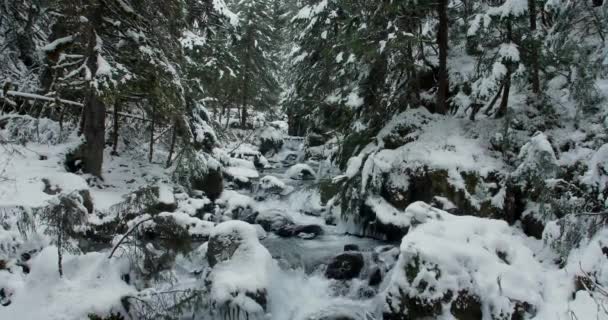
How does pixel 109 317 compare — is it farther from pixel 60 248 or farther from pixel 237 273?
pixel 237 273

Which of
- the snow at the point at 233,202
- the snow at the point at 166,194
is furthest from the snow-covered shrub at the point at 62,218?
the snow at the point at 233,202

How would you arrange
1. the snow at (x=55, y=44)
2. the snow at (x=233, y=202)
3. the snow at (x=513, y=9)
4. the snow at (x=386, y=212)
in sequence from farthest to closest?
the snow at (x=233, y=202) → the snow at (x=386, y=212) → the snow at (x=55, y=44) → the snow at (x=513, y=9)

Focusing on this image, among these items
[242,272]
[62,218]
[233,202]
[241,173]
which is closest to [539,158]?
[242,272]

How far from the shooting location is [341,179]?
11336 millimetres

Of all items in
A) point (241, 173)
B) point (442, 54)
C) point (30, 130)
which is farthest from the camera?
point (241, 173)

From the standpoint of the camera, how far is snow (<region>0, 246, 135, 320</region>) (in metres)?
4.79

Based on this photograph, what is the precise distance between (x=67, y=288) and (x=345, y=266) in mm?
5403

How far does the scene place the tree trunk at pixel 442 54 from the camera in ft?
38.2

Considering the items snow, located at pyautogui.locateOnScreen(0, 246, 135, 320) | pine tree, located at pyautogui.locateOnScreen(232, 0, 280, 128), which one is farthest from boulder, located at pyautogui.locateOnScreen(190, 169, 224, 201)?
pine tree, located at pyautogui.locateOnScreen(232, 0, 280, 128)

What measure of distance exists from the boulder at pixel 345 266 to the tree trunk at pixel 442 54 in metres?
5.79

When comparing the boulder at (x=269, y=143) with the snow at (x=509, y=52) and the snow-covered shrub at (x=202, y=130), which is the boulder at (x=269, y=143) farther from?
the snow at (x=509, y=52)

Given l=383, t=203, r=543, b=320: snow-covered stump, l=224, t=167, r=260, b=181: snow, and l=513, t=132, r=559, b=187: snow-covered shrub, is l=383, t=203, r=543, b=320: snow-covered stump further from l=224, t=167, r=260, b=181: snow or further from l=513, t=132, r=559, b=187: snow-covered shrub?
l=224, t=167, r=260, b=181: snow

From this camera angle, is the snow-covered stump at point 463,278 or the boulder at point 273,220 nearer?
the snow-covered stump at point 463,278

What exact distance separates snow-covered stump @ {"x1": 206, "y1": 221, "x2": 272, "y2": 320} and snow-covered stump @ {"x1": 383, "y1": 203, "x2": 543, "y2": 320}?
219 centimetres
